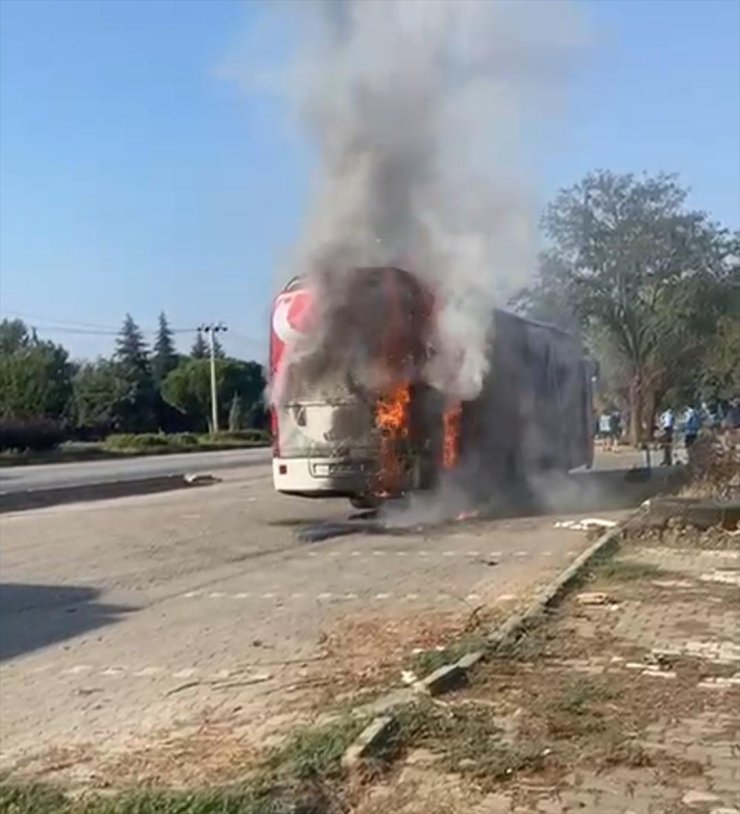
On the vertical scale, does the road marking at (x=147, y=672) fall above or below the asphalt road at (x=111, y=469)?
below

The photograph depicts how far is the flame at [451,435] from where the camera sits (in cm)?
1897

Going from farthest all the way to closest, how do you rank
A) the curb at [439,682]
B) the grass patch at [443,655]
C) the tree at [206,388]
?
the tree at [206,388], the grass patch at [443,655], the curb at [439,682]

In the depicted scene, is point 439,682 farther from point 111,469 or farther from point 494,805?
point 111,469

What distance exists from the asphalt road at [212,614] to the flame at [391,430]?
0.78 meters

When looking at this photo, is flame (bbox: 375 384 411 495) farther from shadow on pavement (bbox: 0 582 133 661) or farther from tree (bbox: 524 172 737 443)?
tree (bbox: 524 172 737 443)

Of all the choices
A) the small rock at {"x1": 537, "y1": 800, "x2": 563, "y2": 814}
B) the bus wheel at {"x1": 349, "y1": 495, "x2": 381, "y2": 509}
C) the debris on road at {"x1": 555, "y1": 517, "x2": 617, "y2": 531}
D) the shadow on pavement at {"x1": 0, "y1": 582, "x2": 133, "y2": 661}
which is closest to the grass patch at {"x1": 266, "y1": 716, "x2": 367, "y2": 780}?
the small rock at {"x1": 537, "y1": 800, "x2": 563, "y2": 814}

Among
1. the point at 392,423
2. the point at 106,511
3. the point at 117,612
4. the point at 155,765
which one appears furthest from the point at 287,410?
the point at 155,765

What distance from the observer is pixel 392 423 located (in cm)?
1808

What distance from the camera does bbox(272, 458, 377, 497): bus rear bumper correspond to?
18.0 meters

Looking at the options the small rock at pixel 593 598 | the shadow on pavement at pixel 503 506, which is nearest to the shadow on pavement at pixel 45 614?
the small rock at pixel 593 598

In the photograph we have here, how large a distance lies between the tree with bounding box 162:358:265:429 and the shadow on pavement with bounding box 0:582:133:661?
68120 millimetres

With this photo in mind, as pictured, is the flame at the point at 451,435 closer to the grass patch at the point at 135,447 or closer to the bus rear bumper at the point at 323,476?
the bus rear bumper at the point at 323,476

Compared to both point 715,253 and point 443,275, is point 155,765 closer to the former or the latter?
point 443,275

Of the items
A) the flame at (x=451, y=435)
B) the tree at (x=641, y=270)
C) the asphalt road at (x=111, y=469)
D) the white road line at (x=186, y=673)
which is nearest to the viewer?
the white road line at (x=186, y=673)
